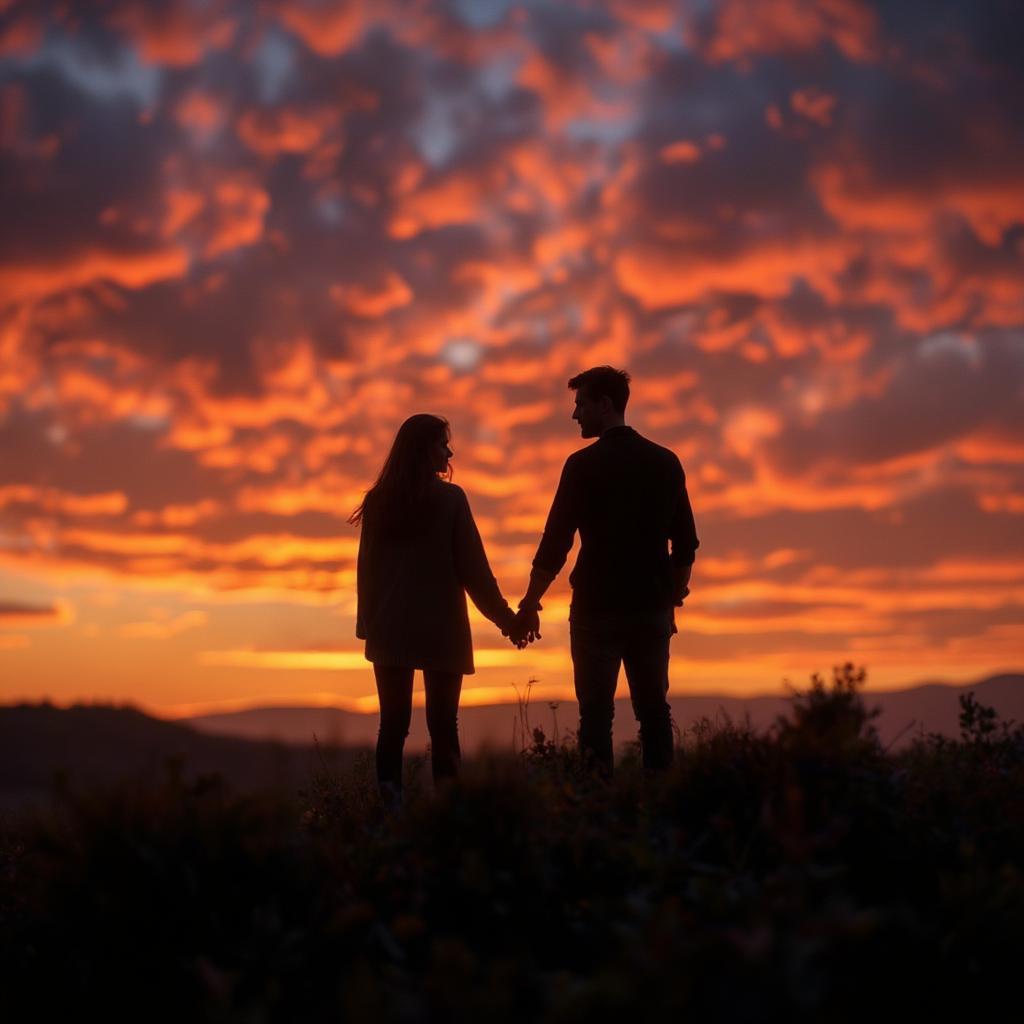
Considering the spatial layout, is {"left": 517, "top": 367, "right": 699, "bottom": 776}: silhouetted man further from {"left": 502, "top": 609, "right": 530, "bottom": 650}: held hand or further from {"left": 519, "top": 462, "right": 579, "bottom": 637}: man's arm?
{"left": 502, "top": 609, "right": 530, "bottom": 650}: held hand

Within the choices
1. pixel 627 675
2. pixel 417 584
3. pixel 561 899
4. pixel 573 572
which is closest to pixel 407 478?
pixel 417 584

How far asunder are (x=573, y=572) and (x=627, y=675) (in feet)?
2.58

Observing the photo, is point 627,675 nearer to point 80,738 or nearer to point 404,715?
point 404,715

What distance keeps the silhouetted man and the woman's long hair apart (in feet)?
A: 3.03

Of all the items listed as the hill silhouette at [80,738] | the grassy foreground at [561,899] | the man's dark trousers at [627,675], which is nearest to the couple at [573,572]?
the man's dark trousers at [627,675]

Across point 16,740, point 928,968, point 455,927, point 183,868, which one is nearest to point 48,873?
point 183,868

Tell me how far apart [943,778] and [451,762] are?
3095mm

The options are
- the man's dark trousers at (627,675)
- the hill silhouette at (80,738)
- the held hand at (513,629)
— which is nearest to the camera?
the man's dark trousers at (627,675)

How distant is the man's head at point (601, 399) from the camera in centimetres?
775

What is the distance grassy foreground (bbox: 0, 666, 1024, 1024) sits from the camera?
3.47 meters

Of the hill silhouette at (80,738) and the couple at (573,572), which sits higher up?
the couple at (573,572)

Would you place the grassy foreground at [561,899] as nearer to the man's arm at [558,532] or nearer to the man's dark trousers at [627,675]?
the man's dark trousers at [627,675]

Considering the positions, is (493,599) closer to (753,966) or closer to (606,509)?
(606,509)

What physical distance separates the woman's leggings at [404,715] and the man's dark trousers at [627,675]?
91 cm
